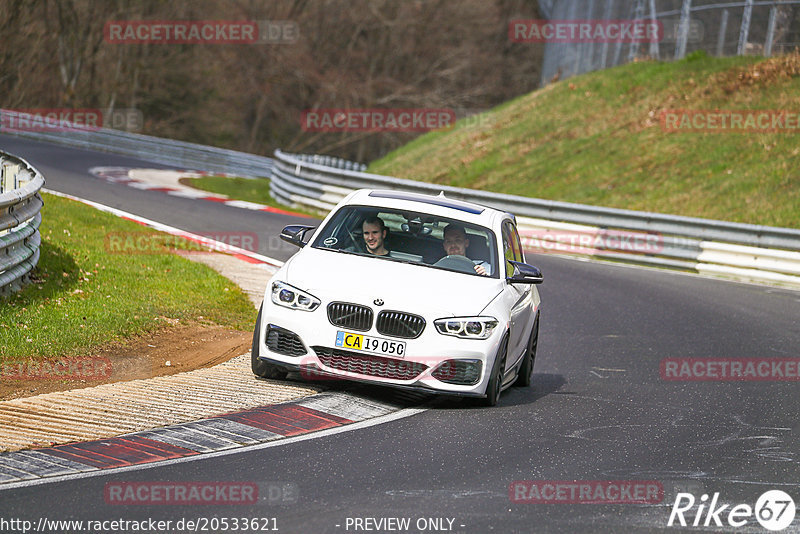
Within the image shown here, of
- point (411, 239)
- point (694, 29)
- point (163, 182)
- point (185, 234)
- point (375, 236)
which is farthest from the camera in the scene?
point (694, 29)

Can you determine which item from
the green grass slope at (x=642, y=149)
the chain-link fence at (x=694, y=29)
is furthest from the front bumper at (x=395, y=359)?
the chain-link fence at (x=694, y=29)

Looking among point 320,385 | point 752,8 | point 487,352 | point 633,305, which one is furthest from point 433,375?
point 752,8

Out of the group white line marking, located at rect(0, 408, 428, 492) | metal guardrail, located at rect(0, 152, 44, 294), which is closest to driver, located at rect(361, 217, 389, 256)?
white line marking, located at rect(0, 408, 428, 492)

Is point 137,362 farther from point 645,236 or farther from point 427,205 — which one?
point 645,236

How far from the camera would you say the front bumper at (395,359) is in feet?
27.6

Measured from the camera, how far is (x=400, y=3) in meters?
61.5

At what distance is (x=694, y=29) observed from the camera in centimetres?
3297

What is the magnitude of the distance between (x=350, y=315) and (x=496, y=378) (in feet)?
4.21

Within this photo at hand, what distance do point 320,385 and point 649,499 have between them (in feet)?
11.0

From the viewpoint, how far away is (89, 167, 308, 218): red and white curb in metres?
26.5

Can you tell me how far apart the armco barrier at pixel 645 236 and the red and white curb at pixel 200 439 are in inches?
539

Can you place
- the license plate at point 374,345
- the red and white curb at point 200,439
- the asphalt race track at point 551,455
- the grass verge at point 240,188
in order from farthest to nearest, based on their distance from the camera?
the grass verge at point 240,188 → the license plate at point 374,345 → the red and white curb at point 200,439 → the asphalt race track at point 551,455

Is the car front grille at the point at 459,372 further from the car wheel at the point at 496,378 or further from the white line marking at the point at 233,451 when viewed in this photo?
the white line marking at the point at 233,451

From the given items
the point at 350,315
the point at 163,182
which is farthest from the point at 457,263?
the point at 163,182
